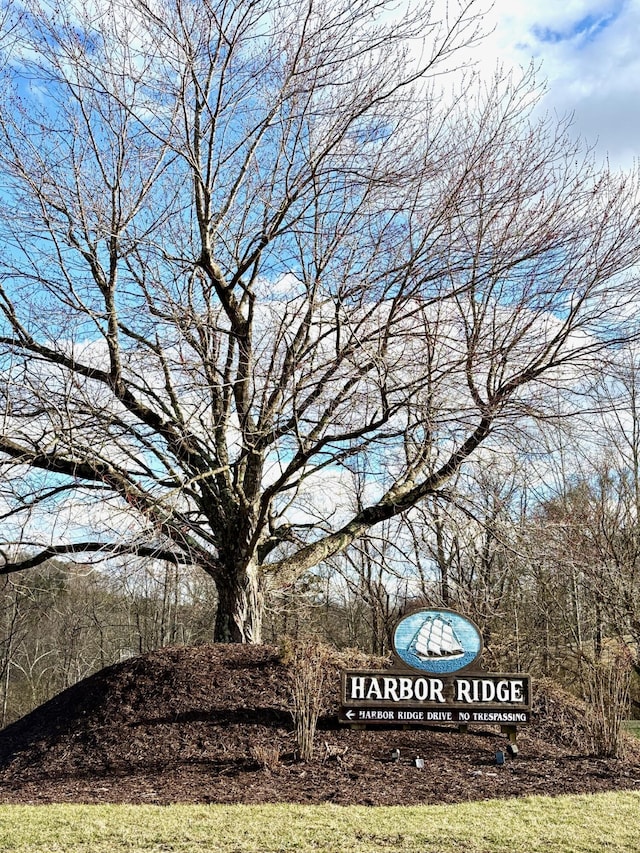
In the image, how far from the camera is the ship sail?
7849 millimetres

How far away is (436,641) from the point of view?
25.9ft

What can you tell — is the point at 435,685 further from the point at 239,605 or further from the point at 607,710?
the point at 239,605

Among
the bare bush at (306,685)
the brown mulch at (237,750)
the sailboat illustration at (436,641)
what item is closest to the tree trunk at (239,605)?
the brown mulch at (237,750)

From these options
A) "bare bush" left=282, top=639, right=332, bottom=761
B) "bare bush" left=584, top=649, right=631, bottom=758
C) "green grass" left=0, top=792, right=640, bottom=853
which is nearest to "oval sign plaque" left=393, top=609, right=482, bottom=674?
"bare bush" left=282, top=639, right=332, bottom=761

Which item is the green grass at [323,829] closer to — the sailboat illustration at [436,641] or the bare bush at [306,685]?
the bare bush at [306,685]

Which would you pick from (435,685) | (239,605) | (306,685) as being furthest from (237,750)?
(239,605)

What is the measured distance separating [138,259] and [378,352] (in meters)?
3.07

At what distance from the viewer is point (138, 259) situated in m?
8.69

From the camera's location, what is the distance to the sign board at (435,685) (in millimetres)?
7484

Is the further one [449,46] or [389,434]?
[389,434]

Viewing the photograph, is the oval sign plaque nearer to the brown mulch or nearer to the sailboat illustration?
the sailboat illustration

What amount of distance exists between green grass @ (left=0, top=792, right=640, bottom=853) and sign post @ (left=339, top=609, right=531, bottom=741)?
2.02 metres

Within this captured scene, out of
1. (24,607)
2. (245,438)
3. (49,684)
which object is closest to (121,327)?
(245,438)

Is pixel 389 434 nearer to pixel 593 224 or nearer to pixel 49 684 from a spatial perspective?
pixel 593 224
